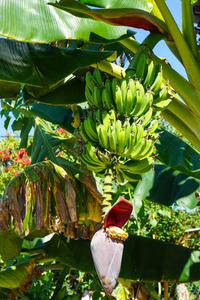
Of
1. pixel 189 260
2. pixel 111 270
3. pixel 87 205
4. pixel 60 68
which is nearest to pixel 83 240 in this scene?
pixel 87 205

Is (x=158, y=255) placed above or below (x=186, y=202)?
below

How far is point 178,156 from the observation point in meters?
2.35

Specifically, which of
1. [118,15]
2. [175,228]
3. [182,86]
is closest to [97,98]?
[118,15]

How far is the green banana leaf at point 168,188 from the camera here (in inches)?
99.1

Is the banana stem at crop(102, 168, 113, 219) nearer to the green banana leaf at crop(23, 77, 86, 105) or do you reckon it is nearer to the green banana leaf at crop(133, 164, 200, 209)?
the green banana leaf at crop(23, 77, 86, 105)

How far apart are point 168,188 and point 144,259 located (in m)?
0.52

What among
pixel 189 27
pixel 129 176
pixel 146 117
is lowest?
pixel 129 176

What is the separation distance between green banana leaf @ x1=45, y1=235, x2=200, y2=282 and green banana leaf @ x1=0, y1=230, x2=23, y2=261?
0.19 metres

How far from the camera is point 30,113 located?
9.17 feet

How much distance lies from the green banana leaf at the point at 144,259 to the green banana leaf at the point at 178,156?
54 centimetres

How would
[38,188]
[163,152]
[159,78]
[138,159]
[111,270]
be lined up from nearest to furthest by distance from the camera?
[111,270] < [138,159] < [159,78] < [38,188] < [163,152]

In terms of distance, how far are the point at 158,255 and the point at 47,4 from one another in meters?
1.64

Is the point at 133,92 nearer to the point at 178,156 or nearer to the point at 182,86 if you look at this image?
the point at 182,86

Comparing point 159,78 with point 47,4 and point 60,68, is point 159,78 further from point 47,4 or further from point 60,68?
point 47,4
